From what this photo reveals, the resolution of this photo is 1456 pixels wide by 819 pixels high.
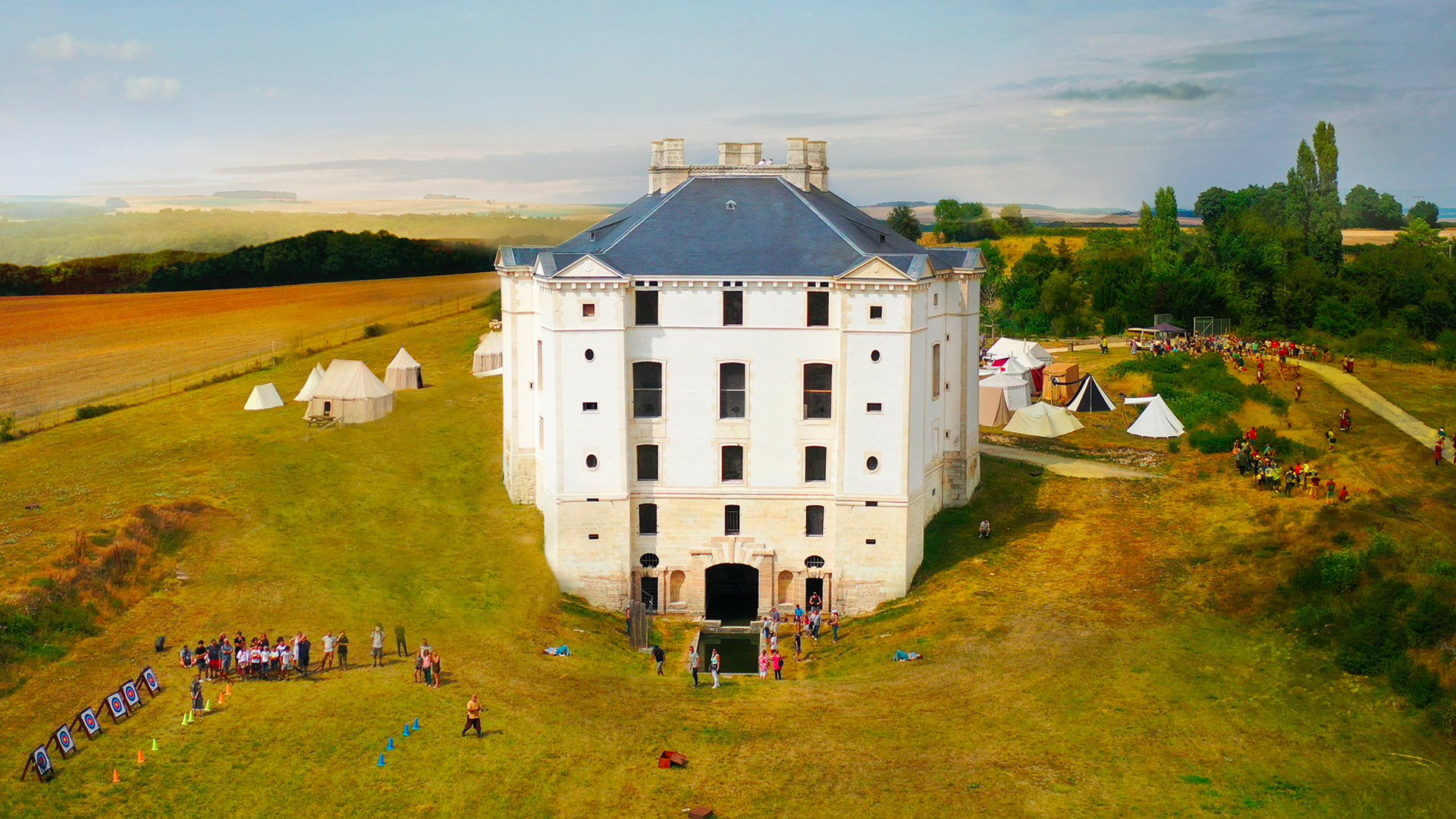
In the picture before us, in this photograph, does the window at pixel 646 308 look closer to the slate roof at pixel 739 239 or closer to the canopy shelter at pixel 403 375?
the slate roof at pixel 739 239

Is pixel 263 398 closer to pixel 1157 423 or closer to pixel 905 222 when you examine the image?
pixel 1157 423

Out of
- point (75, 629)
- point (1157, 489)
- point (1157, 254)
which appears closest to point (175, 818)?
point (75, 629)

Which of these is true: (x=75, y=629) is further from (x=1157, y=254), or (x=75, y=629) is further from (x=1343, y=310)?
(x=1157, y=254)

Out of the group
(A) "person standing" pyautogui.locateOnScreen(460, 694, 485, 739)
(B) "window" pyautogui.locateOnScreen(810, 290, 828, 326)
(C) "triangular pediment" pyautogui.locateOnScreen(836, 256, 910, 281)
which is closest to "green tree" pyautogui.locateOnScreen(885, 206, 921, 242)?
(B) "window" pyautogui.locateOnScreen(810, 290, 828, 326)

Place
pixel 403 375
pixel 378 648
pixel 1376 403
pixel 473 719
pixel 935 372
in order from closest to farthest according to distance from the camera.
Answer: pixel 473 719 < pixel 378 648 < pixel 935 372 < pixel 403 375 < pixel 1376 403

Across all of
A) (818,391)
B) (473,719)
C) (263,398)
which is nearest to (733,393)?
(818,391)

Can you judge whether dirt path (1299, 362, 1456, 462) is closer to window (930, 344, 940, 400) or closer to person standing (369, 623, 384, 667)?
window (930, 344, 940, 400)
